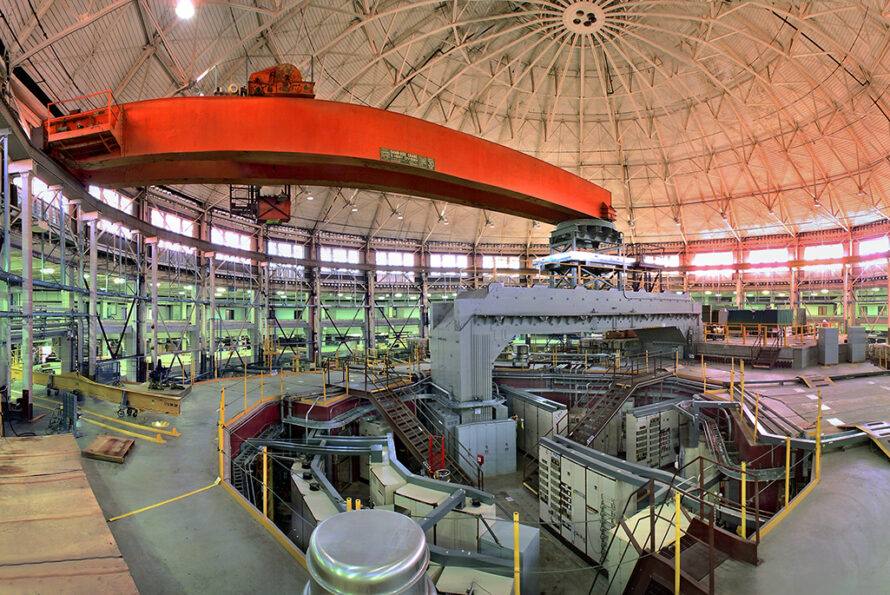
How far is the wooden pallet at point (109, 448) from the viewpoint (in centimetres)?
758

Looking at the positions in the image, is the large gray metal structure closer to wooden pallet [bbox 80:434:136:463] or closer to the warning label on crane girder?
the warning label on crane girder

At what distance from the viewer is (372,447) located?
420 inches

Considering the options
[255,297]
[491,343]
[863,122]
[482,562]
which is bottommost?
[482,562]

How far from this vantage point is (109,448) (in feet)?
25.8

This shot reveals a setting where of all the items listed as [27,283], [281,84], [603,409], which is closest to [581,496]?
[603,409]

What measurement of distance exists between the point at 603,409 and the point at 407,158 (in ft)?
37.0

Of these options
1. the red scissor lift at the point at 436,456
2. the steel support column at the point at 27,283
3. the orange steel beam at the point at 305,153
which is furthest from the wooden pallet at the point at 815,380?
the steel support column at the point at 27,283

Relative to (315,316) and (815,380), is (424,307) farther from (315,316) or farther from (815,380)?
(815,380)

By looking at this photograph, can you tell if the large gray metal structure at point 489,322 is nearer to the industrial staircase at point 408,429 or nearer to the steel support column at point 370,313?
the industrial staircase at point 408,429

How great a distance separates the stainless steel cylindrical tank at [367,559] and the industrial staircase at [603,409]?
1134 cm

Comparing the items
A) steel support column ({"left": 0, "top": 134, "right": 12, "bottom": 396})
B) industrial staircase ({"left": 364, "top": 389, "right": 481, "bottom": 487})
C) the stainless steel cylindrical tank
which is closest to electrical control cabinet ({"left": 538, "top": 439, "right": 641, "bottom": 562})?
industrial staircase ({"left": 364, "top": 389, "right": 481, "bottom": 487})

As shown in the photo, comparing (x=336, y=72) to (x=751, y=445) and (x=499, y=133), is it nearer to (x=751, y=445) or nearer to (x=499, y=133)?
(x=499, y=133)

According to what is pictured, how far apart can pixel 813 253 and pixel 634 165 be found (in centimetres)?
1797

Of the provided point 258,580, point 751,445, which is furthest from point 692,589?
point 751,445
